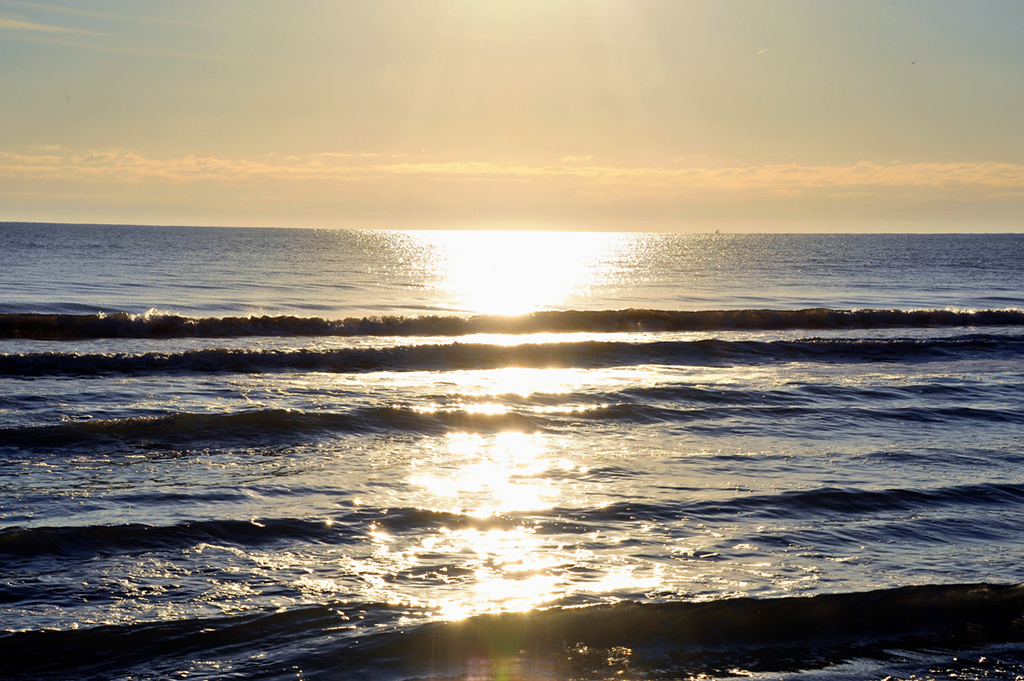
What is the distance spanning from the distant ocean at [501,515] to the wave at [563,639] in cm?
2

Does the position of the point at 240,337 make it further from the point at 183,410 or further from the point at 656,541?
the point at 656,541

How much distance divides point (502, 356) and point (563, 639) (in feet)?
53.3

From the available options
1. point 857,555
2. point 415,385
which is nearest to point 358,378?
point 415,385

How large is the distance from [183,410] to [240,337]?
11190 millimetres

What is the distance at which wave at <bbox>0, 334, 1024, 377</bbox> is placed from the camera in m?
18.3

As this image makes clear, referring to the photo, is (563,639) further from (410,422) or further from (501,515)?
(410,422)

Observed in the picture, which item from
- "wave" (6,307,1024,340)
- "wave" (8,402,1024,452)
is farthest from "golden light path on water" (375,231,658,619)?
"wave" (6,307,1024,340)

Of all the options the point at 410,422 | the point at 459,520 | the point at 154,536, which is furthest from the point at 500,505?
the point at 410,422

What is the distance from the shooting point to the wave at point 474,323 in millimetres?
23984

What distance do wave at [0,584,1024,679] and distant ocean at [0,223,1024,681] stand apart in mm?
23

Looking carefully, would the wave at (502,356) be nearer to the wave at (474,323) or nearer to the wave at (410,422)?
the wave at (474,323)

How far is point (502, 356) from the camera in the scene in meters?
21.9

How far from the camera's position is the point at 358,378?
1823cm

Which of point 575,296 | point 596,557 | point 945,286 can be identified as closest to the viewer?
point 596,557
